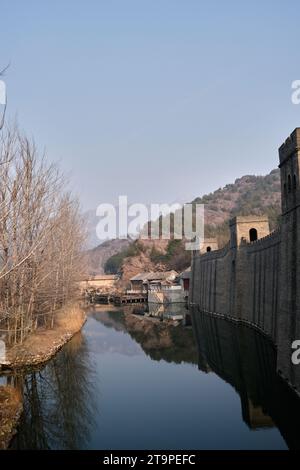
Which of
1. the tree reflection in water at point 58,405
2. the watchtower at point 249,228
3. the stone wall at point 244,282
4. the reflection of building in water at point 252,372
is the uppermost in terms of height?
the watchtower at point 249,228

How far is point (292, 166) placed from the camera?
627 inches

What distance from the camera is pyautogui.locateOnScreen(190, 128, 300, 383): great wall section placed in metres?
15.4

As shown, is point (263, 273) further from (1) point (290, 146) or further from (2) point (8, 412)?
(2) point (8, 412)

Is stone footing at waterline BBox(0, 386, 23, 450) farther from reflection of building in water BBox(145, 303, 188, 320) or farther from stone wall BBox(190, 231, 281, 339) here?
reflection of building in water BBox(145, 303, 188, 320)

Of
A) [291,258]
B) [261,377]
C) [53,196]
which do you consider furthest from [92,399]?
[53,196]

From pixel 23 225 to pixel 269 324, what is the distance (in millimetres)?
13397

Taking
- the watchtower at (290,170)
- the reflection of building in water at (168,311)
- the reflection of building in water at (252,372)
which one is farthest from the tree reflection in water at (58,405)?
the reflection of building in water at (168,311)

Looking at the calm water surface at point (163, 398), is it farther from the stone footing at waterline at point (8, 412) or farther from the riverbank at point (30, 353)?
the riverbank at point (30, 353)

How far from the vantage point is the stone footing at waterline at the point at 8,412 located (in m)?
12.0

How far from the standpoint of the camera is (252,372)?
18.6 meters

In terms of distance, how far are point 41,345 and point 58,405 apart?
799cm

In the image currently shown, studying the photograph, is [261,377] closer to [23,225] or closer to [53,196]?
[23,225]

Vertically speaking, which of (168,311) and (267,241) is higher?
(267,241)

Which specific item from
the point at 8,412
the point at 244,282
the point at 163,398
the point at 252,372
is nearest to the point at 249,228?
the point at 244,282
